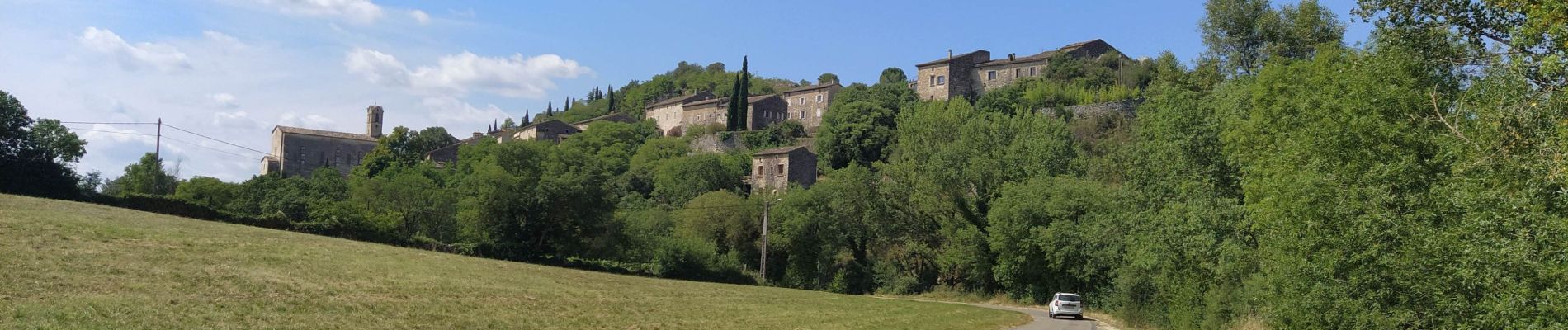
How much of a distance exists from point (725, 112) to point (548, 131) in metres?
28.7

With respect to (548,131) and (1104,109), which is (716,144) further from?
(1104,109)

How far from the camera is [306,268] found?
33406mm

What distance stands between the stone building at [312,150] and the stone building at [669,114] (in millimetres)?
42597

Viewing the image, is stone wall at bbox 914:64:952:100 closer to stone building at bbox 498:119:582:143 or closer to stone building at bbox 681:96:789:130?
stone building at bbox 681:96:789:130

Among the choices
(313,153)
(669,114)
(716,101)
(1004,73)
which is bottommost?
(313,153)

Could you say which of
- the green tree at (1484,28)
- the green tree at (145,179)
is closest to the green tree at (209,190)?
the green tree at (145,179)

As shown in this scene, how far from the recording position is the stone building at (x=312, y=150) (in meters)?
155

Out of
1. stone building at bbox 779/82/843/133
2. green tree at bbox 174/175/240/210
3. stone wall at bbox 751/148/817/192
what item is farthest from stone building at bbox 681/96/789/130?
green tree at bbox 174/175/240/210

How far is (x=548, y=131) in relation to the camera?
158750mm

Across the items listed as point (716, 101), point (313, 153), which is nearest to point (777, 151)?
point (716, 101)

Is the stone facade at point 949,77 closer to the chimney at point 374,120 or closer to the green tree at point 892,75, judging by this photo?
the green tree at point 892,75

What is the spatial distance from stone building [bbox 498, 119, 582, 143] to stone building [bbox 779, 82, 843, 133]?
3475 centimetres

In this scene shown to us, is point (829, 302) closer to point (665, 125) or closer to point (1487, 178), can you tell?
point (1487, 178)

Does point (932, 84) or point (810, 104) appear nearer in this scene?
point (932, 84)
